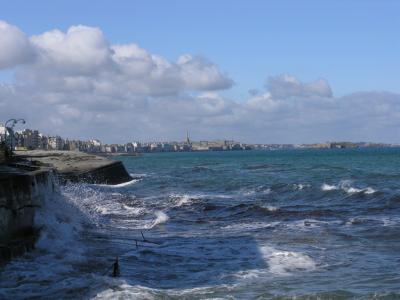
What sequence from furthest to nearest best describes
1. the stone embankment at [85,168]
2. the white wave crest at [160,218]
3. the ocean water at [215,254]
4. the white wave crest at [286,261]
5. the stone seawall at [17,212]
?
the stone embankment at [85,168] < the white wave crest at [160,218] < the stone seawall at [17,212] < the white wave crest at [286,261] < the ocean water at [215,254]

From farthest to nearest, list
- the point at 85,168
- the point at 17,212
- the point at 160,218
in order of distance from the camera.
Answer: the point at 85,168 → the point at 160,218 → the point at 17,212

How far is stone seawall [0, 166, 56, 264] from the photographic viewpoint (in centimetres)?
1334

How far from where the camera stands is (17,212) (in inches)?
563

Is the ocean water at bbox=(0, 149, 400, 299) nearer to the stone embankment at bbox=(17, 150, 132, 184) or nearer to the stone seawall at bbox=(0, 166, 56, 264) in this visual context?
the stone seawall at bbox=(0, 166, 56, 264)

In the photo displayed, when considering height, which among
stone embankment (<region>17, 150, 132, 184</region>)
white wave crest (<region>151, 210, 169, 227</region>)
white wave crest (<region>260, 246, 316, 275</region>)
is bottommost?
white wave crest (<region>151, 210, 169, 227</region>)

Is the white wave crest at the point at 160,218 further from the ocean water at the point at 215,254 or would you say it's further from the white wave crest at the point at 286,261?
the white wave crest at the point at 286,261

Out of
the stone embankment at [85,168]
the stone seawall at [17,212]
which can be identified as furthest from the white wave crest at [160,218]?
the stone embankment at [85,168]

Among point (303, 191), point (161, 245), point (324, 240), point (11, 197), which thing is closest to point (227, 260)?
point (161, 245)

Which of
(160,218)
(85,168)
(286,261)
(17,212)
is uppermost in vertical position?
(17,212)

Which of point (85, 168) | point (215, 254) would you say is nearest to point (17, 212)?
point (215, 254)

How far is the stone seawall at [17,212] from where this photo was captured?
43.8 feet

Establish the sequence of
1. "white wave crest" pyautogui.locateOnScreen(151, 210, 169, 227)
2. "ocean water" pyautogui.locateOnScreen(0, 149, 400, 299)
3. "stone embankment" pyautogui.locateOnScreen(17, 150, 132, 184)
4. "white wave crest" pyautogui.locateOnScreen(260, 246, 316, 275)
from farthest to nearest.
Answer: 1. "stone embankment" pyautogui.locateOnScreen(17, 150, 132, 184)
2. "white wave crest" pyautogui.locateOnScreen(151, 210, 169, 227)
3. "white wave crest" pyautogui.locateOnScreen(260, 246, 316, 275)
4. "ocean water" pyautogui.locateOnScreen(0, 149, 400, 299)

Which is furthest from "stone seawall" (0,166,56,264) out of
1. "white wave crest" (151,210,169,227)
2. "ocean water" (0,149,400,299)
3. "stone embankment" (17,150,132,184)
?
"stone embankment" (17,150,132,184)

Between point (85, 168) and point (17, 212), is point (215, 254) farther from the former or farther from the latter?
point (85, 168)
